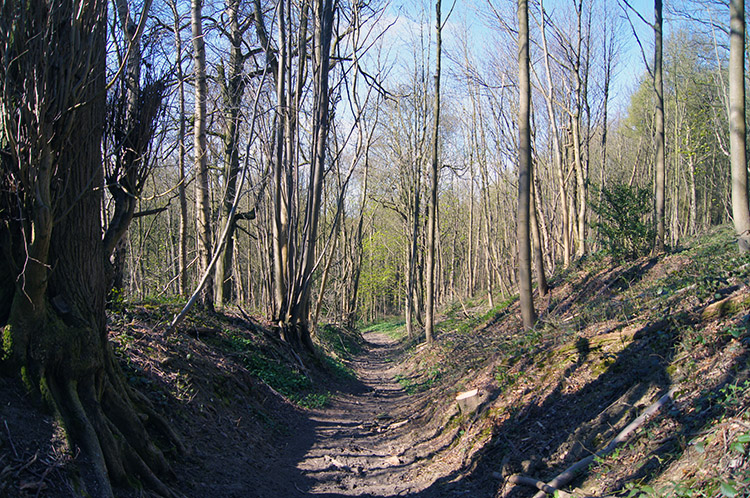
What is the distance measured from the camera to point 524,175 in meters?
9.12

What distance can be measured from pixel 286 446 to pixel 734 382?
5.48 meters

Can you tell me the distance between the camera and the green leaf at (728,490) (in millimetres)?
2879

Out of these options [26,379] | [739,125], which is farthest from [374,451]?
[739,125]

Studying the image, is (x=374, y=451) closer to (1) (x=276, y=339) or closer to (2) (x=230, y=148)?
(1) (x=276, y=339)

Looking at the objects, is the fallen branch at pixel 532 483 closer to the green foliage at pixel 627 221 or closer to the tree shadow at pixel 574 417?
the tree shadow at pixel 574 417

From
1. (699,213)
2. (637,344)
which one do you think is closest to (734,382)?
(637,344)

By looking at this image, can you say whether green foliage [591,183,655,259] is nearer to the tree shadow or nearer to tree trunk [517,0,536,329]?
tree trunk [517,0,536,329]

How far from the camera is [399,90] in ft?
72.7

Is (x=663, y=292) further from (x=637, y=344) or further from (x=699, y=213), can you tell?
(x=699, y=213)

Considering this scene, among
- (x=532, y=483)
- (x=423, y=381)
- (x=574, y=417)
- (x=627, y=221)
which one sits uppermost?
(x=627, y=221)

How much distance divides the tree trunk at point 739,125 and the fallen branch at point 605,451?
15.0 feet

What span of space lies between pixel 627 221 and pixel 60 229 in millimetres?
11988

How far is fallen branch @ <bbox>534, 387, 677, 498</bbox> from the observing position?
4320mm

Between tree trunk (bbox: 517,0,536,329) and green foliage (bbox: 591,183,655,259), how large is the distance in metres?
4.09
